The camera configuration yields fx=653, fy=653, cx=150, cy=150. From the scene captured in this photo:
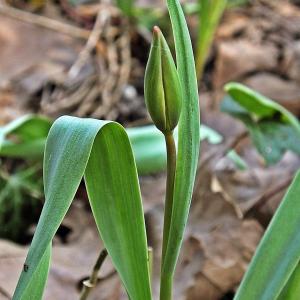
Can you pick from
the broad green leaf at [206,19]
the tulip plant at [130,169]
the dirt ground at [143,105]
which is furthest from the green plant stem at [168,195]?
the broad green leaf at [206,19]

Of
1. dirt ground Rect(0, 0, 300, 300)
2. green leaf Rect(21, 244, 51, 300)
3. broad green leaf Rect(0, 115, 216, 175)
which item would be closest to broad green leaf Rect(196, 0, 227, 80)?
dirt ground Rect(0, 0, 300, 300)

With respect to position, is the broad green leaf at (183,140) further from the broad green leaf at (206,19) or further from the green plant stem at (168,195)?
the broad green leaf at (206,19)

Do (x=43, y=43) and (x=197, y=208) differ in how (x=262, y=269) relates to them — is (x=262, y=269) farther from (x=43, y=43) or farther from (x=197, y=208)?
(x=43, y=43)

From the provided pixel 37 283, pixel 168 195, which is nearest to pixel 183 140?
pixel 168 195

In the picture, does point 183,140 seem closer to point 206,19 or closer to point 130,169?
point 130,169

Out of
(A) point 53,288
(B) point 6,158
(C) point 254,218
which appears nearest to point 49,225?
(A) point 53,288

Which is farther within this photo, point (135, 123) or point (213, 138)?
point (135, 123)

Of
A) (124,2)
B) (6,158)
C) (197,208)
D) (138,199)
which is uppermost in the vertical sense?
(138,199)

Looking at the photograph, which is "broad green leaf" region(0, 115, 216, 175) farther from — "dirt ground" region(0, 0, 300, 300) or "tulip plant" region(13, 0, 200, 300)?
"tulip plant" region(13, 0, 200, 300)
